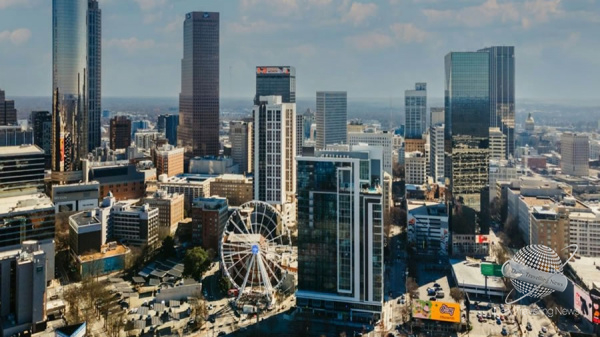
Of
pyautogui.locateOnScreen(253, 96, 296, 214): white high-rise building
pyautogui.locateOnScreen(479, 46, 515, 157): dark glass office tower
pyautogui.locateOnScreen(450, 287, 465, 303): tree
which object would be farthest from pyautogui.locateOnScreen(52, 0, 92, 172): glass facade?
pyautogui.locateOnScreen(479, 46, 515, 157): dark glass office tower

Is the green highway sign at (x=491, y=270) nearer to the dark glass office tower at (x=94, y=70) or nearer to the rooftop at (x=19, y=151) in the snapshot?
the rooftop at (x=19, y=151)

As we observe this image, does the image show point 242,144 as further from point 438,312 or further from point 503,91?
point 438,312

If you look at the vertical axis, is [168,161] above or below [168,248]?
Answer: above

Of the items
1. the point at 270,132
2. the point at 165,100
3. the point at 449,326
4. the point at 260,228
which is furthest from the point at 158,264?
the point at 165,100

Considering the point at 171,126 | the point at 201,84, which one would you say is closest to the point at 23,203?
the point at 201,84

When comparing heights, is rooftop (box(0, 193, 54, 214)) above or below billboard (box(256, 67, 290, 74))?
below

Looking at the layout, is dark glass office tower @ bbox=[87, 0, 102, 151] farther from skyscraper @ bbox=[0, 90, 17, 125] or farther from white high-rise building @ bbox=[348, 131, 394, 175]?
white high-rise building @ bbox=[348, 131, 394, 175]

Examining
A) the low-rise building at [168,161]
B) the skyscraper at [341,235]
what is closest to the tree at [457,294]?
the skyscraper at [341,235]

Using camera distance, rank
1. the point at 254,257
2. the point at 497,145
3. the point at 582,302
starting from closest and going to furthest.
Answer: the point at 582,302 < the point at 254,257 < the point at 497,145
